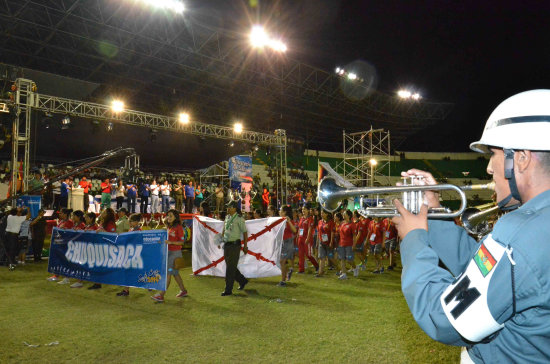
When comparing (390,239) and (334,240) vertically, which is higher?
(334,240)

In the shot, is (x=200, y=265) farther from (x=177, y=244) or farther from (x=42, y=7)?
(x=42, y=7)

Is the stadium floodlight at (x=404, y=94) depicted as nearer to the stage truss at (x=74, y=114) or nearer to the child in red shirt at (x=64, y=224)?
the stage truss at (x=74, y=114)

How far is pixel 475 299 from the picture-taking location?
1039mm

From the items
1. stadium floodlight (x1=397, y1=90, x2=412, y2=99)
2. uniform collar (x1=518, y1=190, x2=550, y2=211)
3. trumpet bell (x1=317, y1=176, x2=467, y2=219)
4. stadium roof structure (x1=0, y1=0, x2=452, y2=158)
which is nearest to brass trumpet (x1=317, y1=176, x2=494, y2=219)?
trumpet bell (x1=317, y1=176, x2=467, y2=219)

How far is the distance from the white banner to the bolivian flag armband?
8.27m

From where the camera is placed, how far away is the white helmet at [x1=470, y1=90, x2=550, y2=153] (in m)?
1.20

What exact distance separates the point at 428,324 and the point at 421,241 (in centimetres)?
31

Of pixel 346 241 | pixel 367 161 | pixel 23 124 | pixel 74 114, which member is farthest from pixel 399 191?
pixel 367 161

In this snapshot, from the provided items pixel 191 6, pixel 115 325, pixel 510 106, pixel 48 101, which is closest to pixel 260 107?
pixel 191 6

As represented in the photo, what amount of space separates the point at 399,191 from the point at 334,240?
8.54m

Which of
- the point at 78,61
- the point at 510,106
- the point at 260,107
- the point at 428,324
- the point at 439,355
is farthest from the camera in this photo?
the point at 260,107

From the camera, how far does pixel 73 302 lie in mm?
6957

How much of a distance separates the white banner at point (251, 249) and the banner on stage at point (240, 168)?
35.0 ft

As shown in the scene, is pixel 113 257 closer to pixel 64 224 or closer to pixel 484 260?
pixel 64 224
